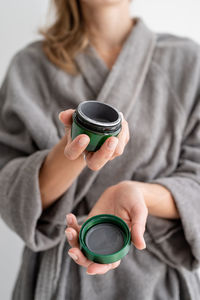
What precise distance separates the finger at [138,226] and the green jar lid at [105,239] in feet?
0.05

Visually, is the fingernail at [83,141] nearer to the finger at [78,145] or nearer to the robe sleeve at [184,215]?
the finger at [78,145]

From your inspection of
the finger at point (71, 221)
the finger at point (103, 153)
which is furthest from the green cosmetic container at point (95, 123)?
the finger at point (71, 221)

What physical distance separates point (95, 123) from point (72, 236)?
0.60 ft

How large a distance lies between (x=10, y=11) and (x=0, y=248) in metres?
0.92

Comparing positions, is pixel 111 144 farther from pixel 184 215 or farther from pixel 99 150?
pixel 184 215

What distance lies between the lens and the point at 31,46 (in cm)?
83

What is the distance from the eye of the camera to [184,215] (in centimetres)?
60

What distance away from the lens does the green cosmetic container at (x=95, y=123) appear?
1.31 ft

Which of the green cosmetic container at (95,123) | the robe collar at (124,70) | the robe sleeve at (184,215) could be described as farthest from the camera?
the robe collar at (124,70)

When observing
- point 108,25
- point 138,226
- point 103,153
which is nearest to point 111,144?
point 103,153

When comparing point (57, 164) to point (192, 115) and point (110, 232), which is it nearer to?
point (110, 232)

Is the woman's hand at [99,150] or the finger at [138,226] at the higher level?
the woman's hand at [99,150]

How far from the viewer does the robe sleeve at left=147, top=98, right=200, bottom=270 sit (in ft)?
1.97

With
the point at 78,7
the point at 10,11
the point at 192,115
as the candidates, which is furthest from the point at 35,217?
the point at 10,11
